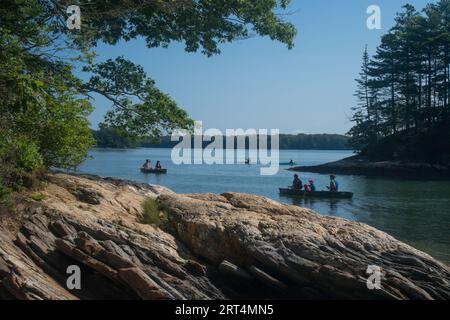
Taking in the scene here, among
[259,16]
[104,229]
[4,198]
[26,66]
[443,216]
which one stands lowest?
[443,216]

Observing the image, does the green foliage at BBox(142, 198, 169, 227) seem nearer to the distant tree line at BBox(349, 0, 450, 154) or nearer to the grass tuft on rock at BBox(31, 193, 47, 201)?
the grass tuft on rock at BBox(31, 193, 47, 201)

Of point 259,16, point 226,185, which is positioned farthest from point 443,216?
point 226,185

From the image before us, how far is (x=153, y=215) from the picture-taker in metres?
11.5

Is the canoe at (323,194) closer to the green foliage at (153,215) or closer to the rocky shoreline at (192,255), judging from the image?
the rocky shoreline at (192,255)

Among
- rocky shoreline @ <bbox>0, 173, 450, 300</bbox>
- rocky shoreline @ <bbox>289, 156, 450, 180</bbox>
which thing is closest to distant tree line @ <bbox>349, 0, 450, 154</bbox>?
rocky shoreline @ <bbox>289, 156, 450, 180</bbox>

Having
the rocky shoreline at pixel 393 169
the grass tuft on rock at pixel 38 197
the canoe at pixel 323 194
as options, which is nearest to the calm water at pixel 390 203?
the canoe at pixel 323 194

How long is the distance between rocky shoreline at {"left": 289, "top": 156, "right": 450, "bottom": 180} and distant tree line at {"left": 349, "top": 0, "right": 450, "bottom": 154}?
5.67 m

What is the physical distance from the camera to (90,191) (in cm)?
1190

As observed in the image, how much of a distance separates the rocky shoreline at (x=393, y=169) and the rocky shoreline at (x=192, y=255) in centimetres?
4333

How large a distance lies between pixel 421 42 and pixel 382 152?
1371cm

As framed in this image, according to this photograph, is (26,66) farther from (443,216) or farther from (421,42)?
(421,42)

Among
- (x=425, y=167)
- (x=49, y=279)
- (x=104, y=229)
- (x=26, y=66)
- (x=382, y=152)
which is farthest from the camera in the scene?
(x=382, y=152)

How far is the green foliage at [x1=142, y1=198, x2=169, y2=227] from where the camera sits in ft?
37.2

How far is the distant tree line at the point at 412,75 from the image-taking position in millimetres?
54875
